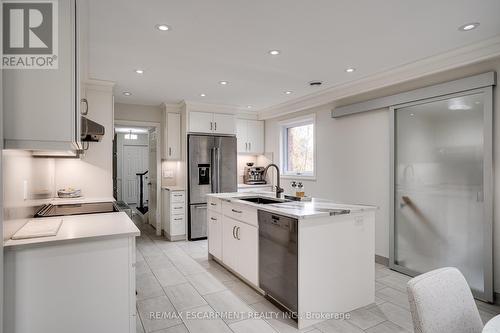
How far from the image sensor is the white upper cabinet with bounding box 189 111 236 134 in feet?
17.1

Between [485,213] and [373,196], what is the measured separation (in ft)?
4.31

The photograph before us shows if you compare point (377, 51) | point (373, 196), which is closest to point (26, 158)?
point (377, 51)

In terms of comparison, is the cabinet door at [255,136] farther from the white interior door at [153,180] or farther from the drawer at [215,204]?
the drawer at [215,204]

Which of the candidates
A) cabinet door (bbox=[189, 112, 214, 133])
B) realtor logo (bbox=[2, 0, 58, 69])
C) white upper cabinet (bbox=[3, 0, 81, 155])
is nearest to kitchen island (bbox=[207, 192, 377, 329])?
white upper cabinet (bbox=[3, 0, 81, 155])

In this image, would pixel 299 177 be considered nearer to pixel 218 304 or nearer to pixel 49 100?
pixel 218 304

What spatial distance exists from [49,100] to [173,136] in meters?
3.86

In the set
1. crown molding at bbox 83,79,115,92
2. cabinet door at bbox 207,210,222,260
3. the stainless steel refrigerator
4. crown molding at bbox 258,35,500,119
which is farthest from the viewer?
the stainless steel refrigerator

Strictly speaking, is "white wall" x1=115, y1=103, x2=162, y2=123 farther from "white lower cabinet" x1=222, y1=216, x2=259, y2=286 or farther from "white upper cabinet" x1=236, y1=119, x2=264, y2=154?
"white lower cabinet" x1=222, y1=216, x2=259, y2=286

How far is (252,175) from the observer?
6.23m

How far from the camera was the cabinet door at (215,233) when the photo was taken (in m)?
3.64

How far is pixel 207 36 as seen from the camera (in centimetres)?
257

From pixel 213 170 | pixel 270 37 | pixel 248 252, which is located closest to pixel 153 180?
pixel 213 170

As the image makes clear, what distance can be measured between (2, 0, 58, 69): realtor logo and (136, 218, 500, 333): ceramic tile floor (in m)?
2.07

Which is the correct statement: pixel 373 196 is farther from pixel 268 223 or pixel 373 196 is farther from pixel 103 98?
pixel 103 98
